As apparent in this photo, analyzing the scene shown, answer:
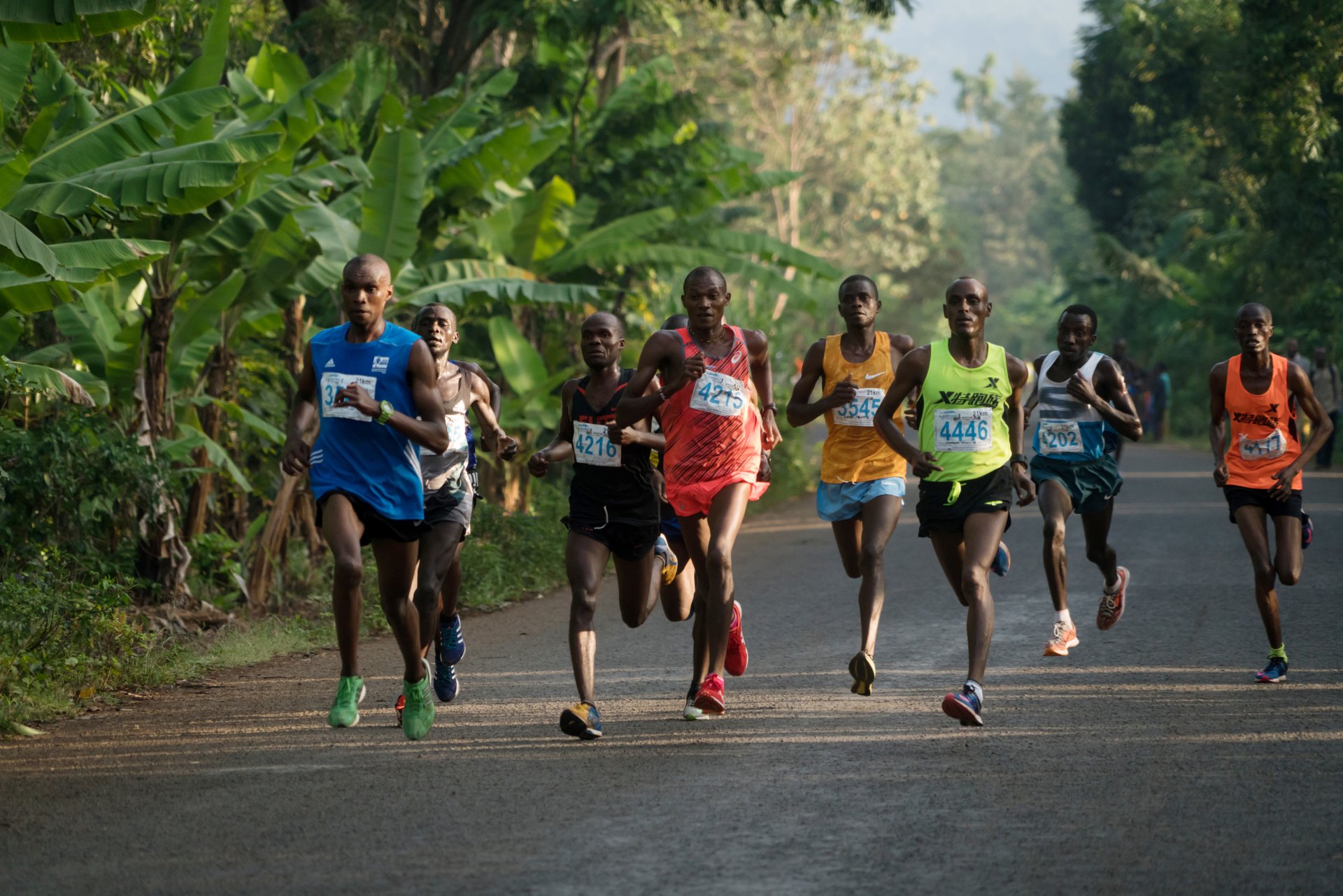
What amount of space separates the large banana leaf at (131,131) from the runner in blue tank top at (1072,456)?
18.1ft

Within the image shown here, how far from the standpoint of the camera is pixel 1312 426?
8.73m

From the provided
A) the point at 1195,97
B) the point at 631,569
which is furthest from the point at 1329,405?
the point at 1195,97

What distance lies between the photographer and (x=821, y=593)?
12.1 m

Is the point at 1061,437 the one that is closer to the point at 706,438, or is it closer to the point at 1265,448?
the point at 1265,448

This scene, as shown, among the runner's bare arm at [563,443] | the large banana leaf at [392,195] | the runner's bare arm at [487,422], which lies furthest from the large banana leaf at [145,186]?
the runner's bare arm at [563,443]

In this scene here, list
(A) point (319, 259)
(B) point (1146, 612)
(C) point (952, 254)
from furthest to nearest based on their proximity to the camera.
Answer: (C) point (952, 254), (A) point (319, 259), (B) point (1146, 612)

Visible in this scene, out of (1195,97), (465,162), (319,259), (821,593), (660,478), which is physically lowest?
(821,593)

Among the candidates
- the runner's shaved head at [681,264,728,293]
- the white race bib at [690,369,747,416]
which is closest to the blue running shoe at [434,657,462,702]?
the white race bib at [690,369,747,416]

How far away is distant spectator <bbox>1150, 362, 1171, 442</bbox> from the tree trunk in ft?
90.0

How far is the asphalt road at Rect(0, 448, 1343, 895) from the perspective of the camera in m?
5.02

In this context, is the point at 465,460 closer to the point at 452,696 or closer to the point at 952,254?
the point at 452,696

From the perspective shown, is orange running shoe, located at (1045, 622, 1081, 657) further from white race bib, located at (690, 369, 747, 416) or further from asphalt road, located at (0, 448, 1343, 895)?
white race bib, located at (690, 369, 747, 416)

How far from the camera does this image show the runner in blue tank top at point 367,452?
6672 millimetres

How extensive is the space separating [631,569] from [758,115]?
43.9 meters
